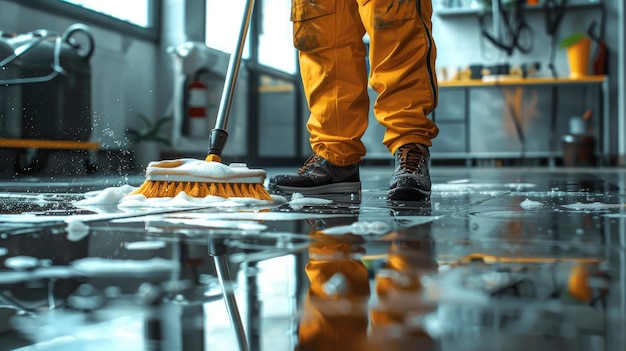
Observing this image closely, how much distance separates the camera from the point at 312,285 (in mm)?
473

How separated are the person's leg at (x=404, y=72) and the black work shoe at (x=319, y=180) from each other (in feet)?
0.73

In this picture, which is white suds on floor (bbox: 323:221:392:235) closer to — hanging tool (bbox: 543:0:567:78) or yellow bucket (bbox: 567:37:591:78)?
yellow bucket (bbox: 567:37:591:78)

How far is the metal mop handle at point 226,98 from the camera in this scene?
4.42 feet

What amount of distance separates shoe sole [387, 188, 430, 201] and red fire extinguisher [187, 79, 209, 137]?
123 inches

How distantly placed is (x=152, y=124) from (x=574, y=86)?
3197 millimetres

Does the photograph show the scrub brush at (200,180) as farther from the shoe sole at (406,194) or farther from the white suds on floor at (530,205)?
the white suds on floor at (530,205)

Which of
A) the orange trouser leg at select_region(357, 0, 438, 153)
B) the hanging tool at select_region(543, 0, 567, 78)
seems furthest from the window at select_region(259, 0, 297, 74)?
the orange trouser leg at select_region(357, 0, 438, 153)

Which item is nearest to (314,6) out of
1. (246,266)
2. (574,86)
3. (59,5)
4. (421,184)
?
(421,184)

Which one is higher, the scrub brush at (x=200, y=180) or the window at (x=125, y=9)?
the window at (x=125, y=9)

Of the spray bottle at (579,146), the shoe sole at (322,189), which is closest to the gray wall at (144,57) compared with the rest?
the spray bottle at (579,146)

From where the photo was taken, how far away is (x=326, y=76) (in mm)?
1620

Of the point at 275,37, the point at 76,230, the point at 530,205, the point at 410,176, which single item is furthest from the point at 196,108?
the point at 76,230

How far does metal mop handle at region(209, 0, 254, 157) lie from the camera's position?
135cm

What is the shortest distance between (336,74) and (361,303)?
1.25 metres
